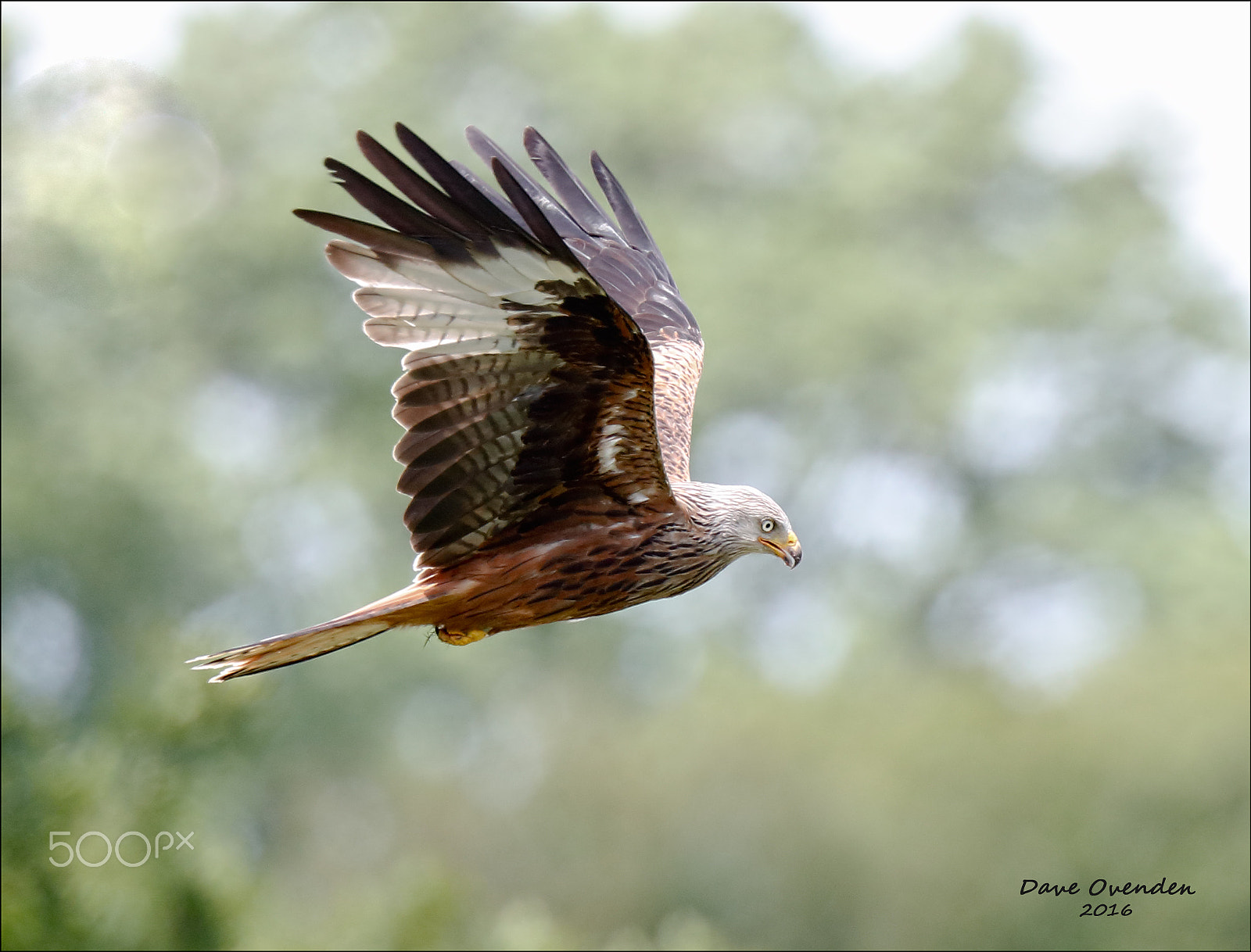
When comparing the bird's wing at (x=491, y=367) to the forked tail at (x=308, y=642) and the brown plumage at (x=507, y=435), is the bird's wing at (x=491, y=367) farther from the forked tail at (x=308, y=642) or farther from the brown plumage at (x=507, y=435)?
the forked tail at (x=308, y=642)

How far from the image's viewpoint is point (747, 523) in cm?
672

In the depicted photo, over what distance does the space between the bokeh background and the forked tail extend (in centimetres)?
1192

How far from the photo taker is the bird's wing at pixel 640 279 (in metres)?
7.64

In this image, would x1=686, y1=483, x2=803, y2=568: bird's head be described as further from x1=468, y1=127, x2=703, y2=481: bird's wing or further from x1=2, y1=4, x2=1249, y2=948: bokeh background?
x1=2, y1=4, x2=1249, y2=948: bokeh background

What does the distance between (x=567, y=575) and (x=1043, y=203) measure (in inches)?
1623

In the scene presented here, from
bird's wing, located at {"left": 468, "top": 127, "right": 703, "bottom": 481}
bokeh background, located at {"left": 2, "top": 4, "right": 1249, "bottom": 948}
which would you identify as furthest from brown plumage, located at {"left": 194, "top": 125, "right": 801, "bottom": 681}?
bokeh background, located at {"left": 2, "top": 4, "right": 1249, "bottom": 948}

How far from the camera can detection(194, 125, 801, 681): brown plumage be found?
225 inches

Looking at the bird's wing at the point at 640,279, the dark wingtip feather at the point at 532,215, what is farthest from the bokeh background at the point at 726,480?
the dark wingtip feather at the point at 532,215

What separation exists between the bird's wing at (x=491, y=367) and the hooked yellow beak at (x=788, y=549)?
0.62 metres

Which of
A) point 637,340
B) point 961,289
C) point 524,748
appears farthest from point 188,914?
point 961,289

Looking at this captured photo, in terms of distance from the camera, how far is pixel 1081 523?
131ft

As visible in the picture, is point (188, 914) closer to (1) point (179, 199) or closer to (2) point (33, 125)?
(2) point (33, 125)

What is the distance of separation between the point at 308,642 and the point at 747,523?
1.82 m

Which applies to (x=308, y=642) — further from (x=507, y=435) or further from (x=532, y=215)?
(x=532, y=215)
